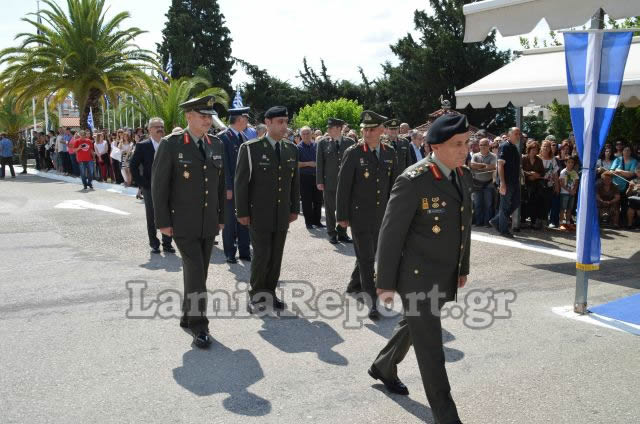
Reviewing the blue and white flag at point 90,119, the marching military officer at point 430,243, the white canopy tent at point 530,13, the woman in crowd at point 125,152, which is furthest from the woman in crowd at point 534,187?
the blue and white flag at point 90,119

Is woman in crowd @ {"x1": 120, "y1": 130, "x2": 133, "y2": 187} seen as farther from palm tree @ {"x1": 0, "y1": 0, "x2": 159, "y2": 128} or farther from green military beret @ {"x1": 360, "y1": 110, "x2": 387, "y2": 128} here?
green military beret @ {"x1": 360, "y1": 110, "x2": 387, "y2": 128}

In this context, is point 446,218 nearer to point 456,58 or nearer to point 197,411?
point 197,411

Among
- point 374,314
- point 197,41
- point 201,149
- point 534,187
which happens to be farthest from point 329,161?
point 197,41

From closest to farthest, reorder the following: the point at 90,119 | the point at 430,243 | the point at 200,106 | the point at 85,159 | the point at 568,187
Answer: the point at 430,243
the point at 200,106
the point at 568,187
the point at 85,159
the point at 90,119

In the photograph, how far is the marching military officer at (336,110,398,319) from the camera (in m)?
6.44

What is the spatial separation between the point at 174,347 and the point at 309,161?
7.41m

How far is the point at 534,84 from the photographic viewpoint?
1092 cm

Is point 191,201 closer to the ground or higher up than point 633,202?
higher up

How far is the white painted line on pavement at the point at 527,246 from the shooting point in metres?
9.77

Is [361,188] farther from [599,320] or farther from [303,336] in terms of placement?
[599,320]

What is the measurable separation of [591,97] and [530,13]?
211 cm

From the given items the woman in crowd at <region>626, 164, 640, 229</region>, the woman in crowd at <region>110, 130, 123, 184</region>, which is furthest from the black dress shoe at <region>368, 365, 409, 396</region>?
the woman in crowd at <region>110, 130, 123, 184</region>

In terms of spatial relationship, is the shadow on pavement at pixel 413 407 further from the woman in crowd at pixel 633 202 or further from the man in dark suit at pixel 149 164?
the woman in crowd at pixel 633 202

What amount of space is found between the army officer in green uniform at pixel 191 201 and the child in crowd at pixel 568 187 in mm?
8943
